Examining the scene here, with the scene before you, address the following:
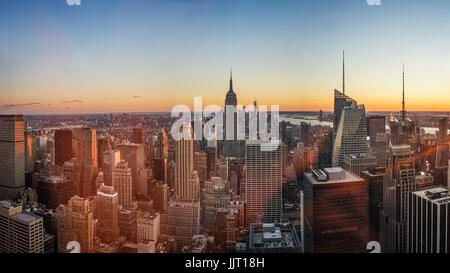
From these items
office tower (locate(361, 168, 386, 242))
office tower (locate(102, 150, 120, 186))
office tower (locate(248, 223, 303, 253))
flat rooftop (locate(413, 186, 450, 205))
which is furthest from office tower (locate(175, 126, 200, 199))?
flat rooftop (locate(413, 186, 450, 205))

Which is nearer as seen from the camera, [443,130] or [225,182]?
[443,130]

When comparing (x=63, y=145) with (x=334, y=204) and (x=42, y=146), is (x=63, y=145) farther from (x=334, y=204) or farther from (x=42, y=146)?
(x=334, y=204)

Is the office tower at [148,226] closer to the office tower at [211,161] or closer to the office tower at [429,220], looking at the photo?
the office tower at [211,161]

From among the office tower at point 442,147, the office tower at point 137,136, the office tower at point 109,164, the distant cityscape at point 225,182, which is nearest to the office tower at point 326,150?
the distant cityscape at point 225,182

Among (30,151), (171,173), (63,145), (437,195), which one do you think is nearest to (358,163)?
(437,195)

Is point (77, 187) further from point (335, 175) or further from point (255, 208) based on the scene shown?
point (335, 175)
